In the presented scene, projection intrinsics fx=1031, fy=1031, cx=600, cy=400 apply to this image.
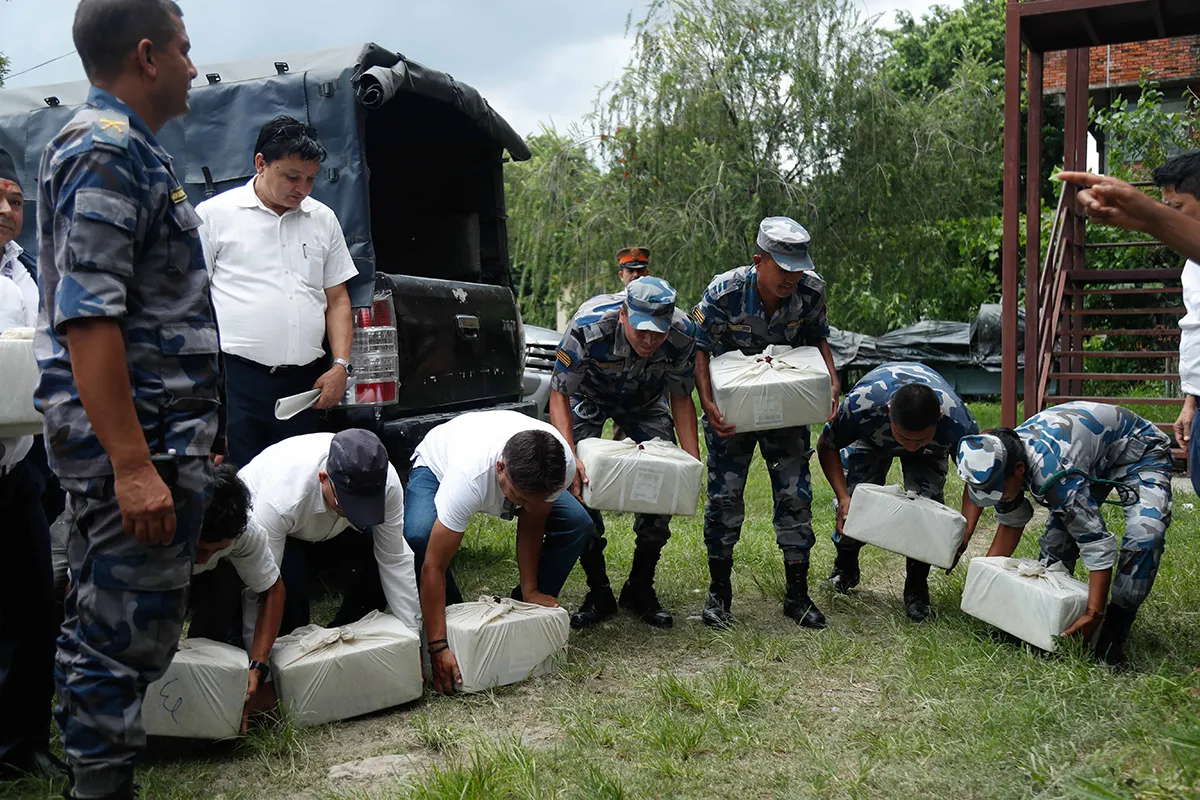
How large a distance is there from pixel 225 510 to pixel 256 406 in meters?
1.04

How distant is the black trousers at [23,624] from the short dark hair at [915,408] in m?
2.99

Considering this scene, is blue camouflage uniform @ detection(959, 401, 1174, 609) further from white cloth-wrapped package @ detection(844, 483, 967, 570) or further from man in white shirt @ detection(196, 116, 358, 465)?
man in white shirt @ detection(196, 116, 358, 465)

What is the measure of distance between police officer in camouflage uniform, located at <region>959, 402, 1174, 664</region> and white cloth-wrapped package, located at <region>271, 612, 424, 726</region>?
205cm

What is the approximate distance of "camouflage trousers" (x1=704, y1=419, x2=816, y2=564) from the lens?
14.5 ft

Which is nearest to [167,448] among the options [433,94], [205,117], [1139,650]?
[205,117]

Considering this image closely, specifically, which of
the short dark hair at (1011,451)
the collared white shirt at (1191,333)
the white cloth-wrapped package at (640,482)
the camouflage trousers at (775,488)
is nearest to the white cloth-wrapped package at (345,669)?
the white cloth-wrapped package at (640,482)

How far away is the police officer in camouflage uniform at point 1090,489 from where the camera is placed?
356cm

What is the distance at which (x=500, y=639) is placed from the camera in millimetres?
3477

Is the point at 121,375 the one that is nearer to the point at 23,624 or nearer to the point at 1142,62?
the point at 23,624

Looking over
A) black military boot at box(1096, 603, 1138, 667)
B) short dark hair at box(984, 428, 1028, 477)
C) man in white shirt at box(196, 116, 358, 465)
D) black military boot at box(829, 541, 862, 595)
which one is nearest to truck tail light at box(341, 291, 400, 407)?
man in white shirt at box(196, 116, 358, 465)

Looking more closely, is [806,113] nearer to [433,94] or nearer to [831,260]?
[831,260]

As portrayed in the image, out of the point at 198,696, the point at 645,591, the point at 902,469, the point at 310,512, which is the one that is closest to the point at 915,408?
the point at 902,469

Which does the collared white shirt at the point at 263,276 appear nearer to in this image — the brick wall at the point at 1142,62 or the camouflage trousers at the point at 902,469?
the camouflage trousers at the point at 902,469

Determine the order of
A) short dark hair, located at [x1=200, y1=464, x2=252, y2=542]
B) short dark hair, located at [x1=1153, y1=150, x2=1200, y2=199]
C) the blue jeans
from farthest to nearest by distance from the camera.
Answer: the blue jeans, short dark hair, located at [x1=1153, y1=150, x2=1200, y2=199], short dark hair, located at [x1=200, y1=464, x2=252, y2=542]
